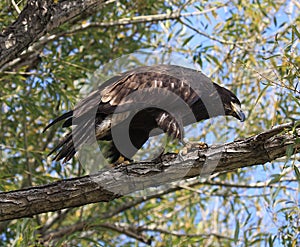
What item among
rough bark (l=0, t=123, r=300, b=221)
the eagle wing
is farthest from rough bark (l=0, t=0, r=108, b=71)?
rough bark (l=0, t=123, r=300, b=221)

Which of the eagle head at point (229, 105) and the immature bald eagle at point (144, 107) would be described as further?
the eagle head at point (229, 105)

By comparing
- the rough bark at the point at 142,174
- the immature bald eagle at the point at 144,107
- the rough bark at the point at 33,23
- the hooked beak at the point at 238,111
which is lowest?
the rough bark at the point at 142,174

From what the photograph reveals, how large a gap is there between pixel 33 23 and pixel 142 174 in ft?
3.64

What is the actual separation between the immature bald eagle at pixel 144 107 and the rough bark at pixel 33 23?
46 cm

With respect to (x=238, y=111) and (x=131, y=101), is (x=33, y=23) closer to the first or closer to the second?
(x=131, y=101)

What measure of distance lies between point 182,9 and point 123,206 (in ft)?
5.52

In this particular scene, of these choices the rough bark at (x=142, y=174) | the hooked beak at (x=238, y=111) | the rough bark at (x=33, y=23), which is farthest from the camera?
the hooked beak at (x=238, y=111)

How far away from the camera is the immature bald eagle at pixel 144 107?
12.1 feet

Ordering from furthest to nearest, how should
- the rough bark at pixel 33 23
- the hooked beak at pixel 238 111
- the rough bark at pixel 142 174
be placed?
1. the hooked beak at pixel 238 111
2. the rough bark at pixel 33 23
3. the rough bark at pixel 142 174

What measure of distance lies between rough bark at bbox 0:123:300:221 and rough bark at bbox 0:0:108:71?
89cm

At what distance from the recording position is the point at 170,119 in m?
3.80

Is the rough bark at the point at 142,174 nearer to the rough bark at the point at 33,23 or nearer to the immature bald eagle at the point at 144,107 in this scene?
the immature bald eagle at the point at 144,107

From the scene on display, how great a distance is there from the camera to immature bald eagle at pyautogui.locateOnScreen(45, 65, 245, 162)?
3691 millimetres

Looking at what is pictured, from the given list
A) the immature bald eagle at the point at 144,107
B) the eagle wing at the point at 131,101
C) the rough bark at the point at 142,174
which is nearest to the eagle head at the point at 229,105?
the immature bald eagle at the point at 144,107
